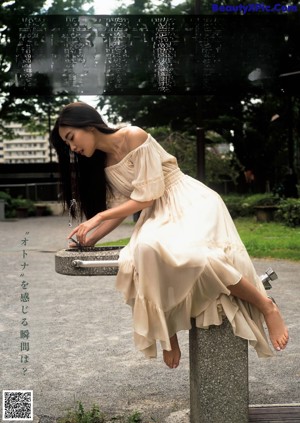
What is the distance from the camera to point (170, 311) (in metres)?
2.73

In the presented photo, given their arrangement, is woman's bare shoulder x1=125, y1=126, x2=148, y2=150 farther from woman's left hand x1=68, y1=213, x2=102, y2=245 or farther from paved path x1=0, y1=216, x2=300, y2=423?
paved path x1=0, y1=216, x2=300, y2=423

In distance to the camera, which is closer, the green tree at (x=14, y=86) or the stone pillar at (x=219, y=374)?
the stone pillar at (x=219, y=374)

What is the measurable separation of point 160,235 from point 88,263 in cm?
37

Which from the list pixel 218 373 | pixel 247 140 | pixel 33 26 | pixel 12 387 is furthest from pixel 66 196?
pixel 247 140

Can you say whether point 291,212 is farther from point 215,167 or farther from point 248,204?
point 215,167

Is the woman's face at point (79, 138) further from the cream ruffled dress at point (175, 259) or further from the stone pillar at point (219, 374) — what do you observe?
the stone pillar at point (219, 374)

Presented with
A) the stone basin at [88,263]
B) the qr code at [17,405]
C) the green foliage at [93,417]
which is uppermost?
the stone basin at [88,263]

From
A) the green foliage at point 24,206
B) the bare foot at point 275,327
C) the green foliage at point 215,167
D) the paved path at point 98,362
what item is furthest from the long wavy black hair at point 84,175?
the green foliage at point 24,206

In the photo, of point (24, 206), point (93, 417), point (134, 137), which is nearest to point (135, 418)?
point (93, 417)

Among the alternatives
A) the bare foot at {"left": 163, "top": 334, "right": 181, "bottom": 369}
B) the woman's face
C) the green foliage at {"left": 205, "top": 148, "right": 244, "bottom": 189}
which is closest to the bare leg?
the bare foot at {"left": 163, "top": 334, "right": 181, "bottom": 369}

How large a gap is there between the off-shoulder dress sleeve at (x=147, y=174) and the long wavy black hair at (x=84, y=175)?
197mm

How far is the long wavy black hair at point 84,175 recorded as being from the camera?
9.45ft

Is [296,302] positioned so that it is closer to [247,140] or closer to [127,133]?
[127,133]

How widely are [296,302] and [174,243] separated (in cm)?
434
